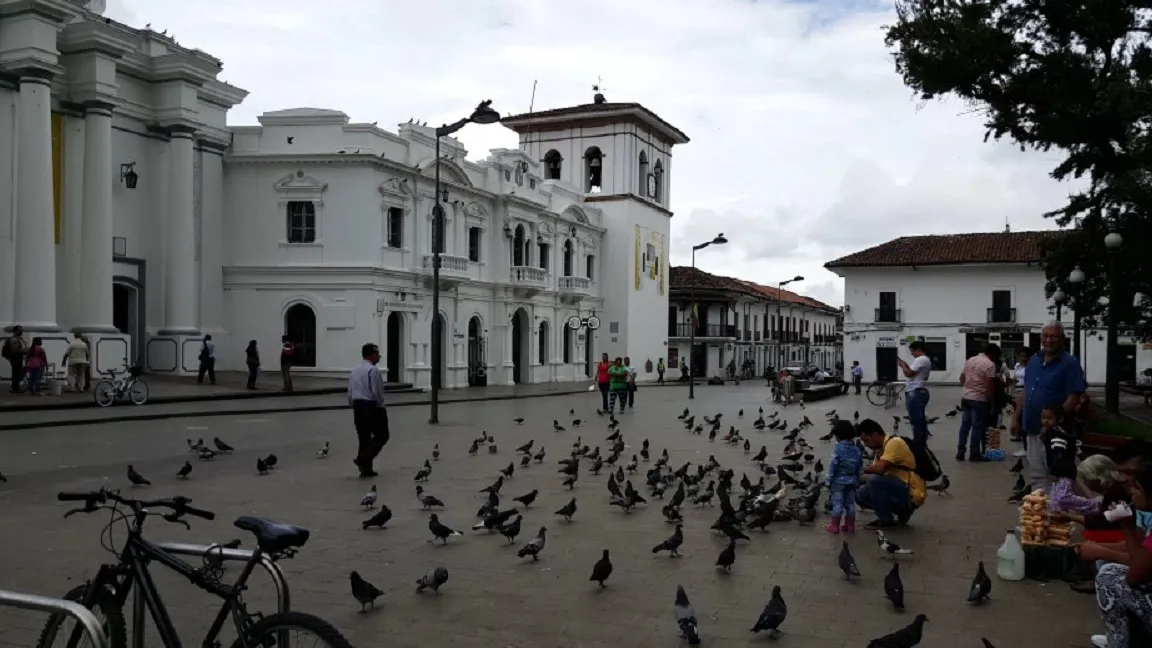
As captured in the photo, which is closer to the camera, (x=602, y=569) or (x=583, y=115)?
(x=602, y=569)

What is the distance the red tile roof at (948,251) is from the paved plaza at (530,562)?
43.4m

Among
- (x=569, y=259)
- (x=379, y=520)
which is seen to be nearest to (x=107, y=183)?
(x=379, y=520)

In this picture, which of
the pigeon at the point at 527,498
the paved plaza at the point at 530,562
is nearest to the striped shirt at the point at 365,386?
the paved plaza at the point at 530,562

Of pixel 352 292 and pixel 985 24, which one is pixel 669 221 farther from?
pixel 985 24

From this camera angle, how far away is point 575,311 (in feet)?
164

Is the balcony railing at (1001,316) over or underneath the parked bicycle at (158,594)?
over

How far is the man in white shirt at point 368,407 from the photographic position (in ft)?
39.6

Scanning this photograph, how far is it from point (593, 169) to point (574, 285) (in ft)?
27.0

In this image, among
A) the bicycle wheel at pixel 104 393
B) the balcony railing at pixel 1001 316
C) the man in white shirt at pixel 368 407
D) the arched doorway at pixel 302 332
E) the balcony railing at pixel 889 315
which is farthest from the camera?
the balcony railing at pixel 889 315

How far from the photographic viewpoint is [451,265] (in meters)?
38.2

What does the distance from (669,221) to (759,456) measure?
45.4 metres

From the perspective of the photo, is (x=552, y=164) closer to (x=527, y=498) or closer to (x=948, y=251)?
(x=948, y=251)

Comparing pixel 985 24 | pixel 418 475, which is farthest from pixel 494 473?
pixel 985 24

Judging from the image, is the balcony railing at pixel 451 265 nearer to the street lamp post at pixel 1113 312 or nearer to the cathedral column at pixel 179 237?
the cathedral column at pixel 179 237
